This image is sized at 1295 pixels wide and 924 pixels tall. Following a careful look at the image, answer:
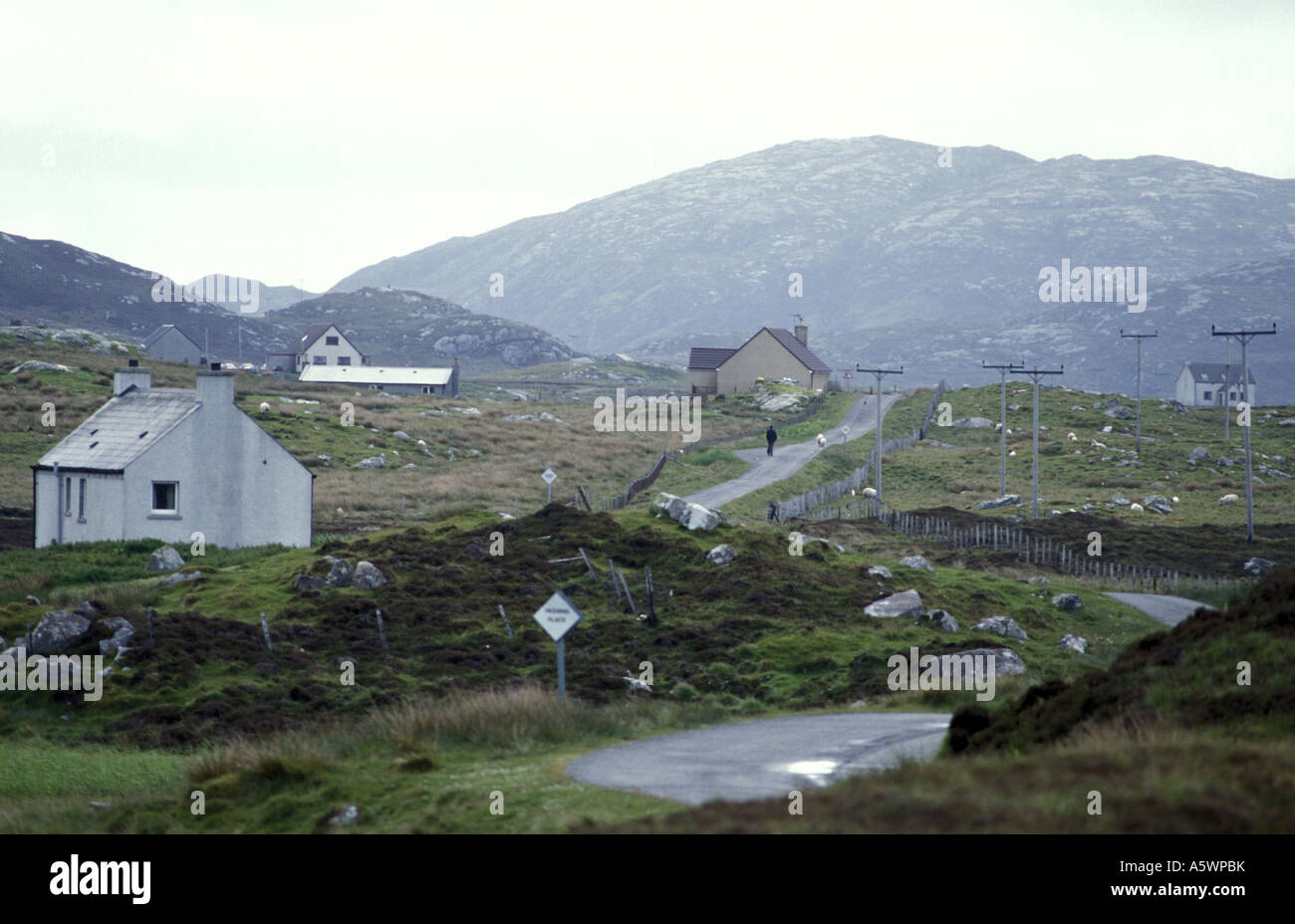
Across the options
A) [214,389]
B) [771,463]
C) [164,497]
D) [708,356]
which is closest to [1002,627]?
[214,389]

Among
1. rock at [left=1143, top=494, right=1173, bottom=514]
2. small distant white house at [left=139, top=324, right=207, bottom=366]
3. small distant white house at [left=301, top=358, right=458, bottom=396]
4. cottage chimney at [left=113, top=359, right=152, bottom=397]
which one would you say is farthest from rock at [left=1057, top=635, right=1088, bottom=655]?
small distant white house at [left=139, top=324, right=207, bottom=366]

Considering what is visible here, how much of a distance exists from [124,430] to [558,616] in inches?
1258

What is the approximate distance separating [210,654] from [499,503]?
121 ft

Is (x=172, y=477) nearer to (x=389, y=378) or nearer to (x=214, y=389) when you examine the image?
(x=214, y=389)

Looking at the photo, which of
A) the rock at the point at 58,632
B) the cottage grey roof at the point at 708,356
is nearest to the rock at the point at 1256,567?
the rock at the point at 58,632

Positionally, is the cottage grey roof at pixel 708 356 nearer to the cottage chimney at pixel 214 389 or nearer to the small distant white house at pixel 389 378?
the small distant white house at pixel 389 378

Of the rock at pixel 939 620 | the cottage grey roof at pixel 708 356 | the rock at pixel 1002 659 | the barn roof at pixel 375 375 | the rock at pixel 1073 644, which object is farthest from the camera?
the barn roof at pixel 375 375

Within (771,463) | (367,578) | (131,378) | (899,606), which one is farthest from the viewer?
(771,463)

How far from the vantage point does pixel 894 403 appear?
132500 millimetres

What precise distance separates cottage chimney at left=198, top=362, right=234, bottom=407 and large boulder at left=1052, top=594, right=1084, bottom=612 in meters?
Answer: 29.8

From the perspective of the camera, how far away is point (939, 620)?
1364 inches

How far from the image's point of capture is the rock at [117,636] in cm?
2866

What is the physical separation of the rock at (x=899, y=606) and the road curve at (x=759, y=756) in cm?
1298
